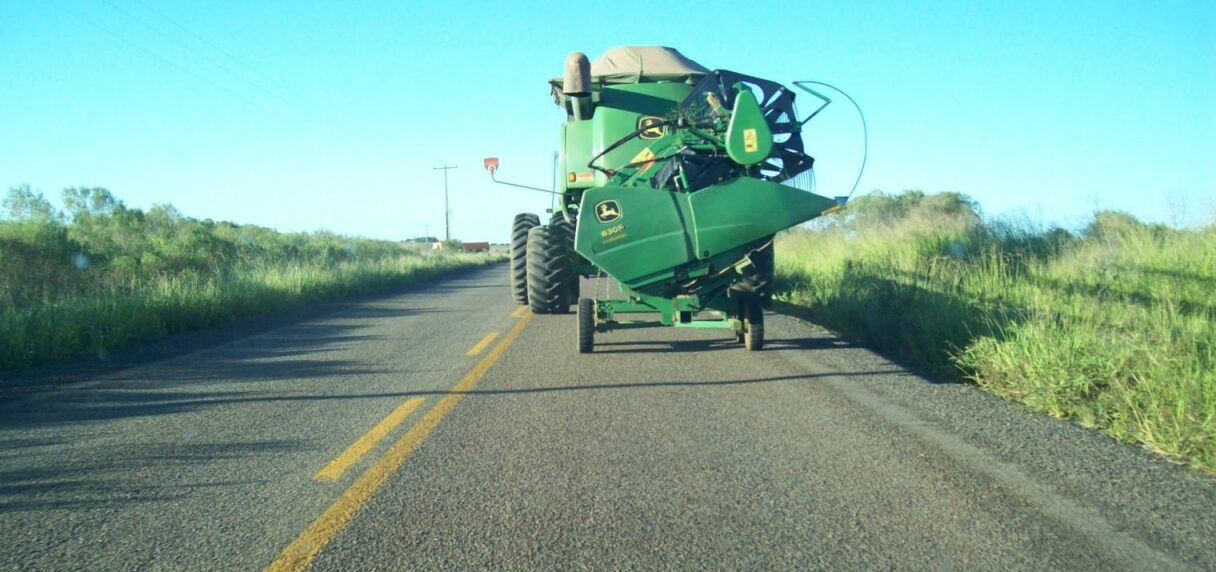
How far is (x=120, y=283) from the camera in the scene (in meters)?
19.1

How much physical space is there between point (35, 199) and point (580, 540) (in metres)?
36.0

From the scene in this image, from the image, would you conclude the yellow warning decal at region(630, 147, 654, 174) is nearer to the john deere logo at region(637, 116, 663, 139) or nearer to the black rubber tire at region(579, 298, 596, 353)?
the john deere logo at region(637, 116, 663, 139)

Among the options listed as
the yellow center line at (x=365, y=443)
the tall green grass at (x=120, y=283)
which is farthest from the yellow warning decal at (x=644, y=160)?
the tall green grass at (x=120, y=283)

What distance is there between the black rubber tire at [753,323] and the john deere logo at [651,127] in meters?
2.25

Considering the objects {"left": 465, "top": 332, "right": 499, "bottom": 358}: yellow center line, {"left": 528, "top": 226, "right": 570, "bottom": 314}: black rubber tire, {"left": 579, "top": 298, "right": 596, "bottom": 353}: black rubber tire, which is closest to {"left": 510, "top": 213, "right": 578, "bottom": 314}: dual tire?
{"left": 528, "top": 226, "right": 570, "bottom": 314}: black rubber tire

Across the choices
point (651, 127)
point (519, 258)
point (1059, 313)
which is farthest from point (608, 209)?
point (519, 258)

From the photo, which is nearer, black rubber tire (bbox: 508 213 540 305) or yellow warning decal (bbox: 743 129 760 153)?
yellow warning decal (bbox: 743 129 760 153)

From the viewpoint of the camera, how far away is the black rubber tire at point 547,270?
11.7 meters

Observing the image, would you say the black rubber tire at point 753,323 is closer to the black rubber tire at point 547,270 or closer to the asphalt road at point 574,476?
the asphalt road at point 574,476

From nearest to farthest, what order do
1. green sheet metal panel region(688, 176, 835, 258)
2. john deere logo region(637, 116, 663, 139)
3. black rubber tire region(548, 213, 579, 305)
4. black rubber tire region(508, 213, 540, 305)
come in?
green sheet metal panel region(688, 176, 835, 258), john deere logo region(637, 116, 663, 139), black rubber tire region(548, 213, 579, 305), black rubber tire region(508, 213, 540, 305)

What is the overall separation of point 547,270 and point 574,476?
6822 mm

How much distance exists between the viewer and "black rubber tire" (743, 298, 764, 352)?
1000cm

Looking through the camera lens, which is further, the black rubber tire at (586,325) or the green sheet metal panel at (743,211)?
the black rubber tire at (586,325)

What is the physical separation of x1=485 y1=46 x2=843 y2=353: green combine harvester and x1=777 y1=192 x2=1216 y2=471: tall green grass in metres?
1.93
